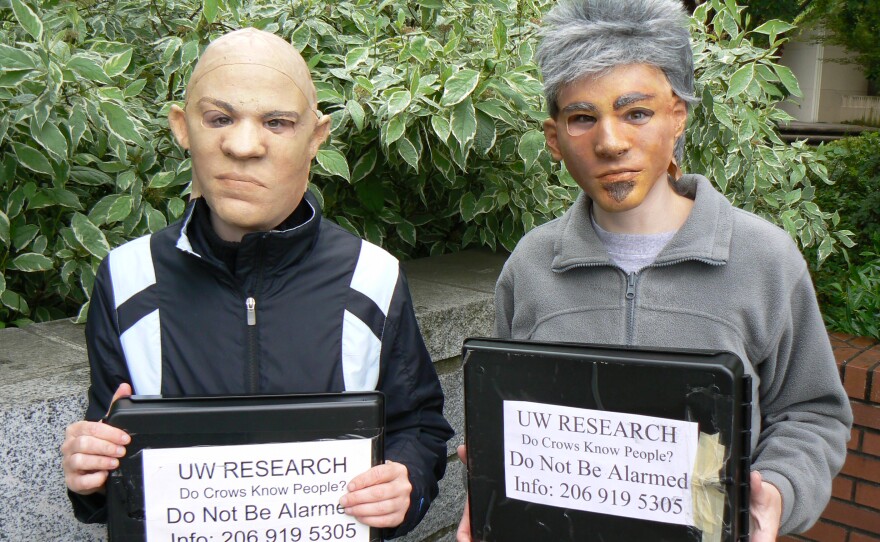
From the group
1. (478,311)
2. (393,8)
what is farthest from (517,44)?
(478,311)

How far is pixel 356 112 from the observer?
2.61m

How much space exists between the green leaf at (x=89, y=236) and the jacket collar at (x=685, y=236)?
4.50 feet

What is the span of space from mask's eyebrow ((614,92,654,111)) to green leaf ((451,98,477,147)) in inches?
40.8

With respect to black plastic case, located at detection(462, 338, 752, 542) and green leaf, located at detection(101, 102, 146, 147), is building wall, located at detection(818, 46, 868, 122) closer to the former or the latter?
green leaf, located at detection(101, 102, 146, 147)

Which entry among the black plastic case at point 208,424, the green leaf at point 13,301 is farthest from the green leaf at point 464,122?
the green leaf at point 13,301

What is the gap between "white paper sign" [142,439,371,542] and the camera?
1450 millimetres

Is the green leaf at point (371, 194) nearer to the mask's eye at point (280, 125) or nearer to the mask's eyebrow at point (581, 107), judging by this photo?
the mask's eye at point (280, 125)

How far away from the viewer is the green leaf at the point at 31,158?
2.42 m

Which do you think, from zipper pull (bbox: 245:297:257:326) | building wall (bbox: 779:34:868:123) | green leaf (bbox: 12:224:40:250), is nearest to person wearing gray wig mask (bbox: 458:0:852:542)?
zipper pull (bbox: 245:297:257:326)

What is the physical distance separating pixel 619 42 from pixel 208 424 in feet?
3.33

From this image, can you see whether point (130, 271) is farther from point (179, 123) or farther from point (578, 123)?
point (578, 123)

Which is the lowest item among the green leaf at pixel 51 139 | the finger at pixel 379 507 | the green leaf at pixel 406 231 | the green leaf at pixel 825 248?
the finger at pixel 379 507

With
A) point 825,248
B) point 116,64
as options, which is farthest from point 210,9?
point 825,248

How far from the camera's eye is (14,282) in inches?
111
